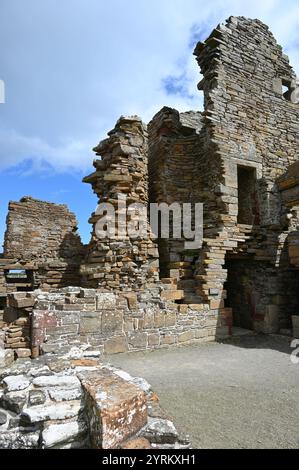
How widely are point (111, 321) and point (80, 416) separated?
359 centimetres

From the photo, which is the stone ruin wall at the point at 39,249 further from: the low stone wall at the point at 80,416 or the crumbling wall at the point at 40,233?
the low stone wall at the point at 80,416

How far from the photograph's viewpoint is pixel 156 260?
8031 mm

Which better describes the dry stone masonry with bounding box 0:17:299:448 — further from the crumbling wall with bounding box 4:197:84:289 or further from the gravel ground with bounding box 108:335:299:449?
the gravel ground with bounding box 108:335:299:449

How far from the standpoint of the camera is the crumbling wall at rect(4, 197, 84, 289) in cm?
1205

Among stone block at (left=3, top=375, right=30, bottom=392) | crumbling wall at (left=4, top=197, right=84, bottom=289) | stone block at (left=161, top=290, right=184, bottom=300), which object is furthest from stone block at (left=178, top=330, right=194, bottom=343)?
crumbling wall at (left=4, top=197, right=84, bottom=289)

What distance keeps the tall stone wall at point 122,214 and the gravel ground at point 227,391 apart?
2.04 m

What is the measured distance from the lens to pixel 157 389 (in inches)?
168

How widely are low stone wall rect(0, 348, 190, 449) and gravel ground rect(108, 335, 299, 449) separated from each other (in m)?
0.72

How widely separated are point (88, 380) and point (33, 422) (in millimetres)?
664

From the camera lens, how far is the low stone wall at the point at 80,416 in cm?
230

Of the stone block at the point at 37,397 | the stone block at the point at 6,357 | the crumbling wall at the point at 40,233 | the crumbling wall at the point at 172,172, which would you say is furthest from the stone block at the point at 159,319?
the crumbling wall at the point at 40,233
